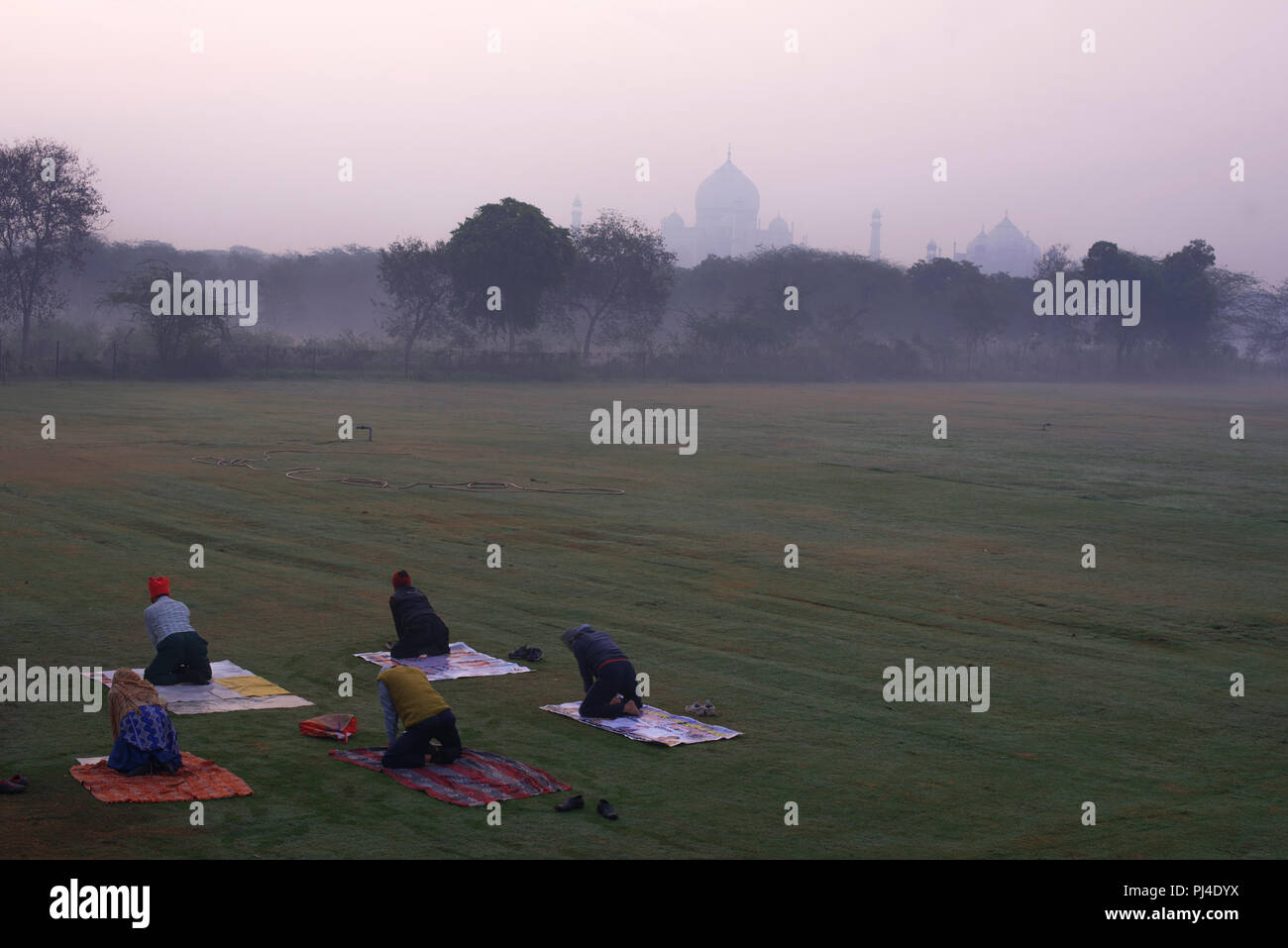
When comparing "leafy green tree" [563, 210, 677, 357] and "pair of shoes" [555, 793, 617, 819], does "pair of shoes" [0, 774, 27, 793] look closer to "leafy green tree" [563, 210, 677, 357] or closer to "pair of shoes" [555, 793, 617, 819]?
"pair of shoes" [555, 793, 617, 819]

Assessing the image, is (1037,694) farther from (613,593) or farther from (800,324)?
(800,324)

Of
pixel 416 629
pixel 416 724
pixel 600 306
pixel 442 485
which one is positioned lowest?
pixel 416 724

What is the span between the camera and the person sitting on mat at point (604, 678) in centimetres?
1257

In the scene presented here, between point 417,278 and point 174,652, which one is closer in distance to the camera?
point 174,652

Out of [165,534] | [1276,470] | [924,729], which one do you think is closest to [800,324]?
[1276,470]

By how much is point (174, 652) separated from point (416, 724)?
12.1 feet

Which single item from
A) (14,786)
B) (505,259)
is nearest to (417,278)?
(505,259)

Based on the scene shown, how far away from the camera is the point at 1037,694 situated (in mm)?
14273

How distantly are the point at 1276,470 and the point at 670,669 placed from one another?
30.9 metres

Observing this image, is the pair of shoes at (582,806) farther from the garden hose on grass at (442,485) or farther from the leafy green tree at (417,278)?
the leafy green tree at (417,278)

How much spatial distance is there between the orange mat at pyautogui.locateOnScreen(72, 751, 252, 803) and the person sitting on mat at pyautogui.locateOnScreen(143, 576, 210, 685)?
258cm

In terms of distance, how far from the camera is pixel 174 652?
511 inches

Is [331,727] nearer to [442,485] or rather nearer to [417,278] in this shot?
[442,485]
